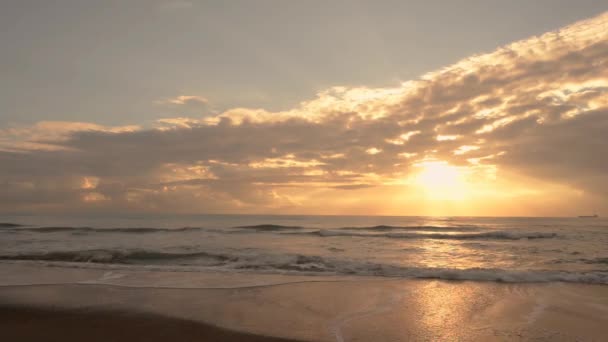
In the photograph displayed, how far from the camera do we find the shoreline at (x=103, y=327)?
579cm

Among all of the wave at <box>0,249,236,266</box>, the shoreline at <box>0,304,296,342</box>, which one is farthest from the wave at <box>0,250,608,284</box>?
the shoreline at <box>0,304,296,342</box>

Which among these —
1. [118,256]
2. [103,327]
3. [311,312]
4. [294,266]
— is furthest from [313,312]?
[118,256]

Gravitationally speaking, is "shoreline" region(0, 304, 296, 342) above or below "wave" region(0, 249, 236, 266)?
above

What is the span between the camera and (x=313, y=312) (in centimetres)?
724

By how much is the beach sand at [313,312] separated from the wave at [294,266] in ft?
3.88

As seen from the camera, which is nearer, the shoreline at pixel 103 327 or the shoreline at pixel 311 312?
the shoreline at pixel 103 327

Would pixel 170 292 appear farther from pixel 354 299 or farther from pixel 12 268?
pixel 12 268

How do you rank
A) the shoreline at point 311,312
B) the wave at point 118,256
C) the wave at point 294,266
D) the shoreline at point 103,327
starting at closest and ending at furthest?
the shoreline at point 103,327, the shoreline at point 311,312, the wave at point 294,266, the wave at point 118,256

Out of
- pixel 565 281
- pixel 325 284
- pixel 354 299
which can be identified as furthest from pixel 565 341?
pixel 565 281

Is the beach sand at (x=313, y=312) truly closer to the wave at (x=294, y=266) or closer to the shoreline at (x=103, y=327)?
the shoreline at (x=103, y=327)

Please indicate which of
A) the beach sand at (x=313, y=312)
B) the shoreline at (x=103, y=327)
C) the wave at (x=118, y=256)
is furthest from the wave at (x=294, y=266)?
the shoreline at (x=103, y=327)

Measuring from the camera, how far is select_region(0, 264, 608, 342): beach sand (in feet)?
19.5

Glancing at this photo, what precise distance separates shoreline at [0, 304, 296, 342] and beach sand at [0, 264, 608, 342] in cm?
2

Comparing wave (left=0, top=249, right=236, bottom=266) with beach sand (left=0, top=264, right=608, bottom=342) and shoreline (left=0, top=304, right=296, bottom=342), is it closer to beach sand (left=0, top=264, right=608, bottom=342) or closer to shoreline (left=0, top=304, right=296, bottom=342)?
beach sand (left=0, top=264, right=608, bottom=342)
